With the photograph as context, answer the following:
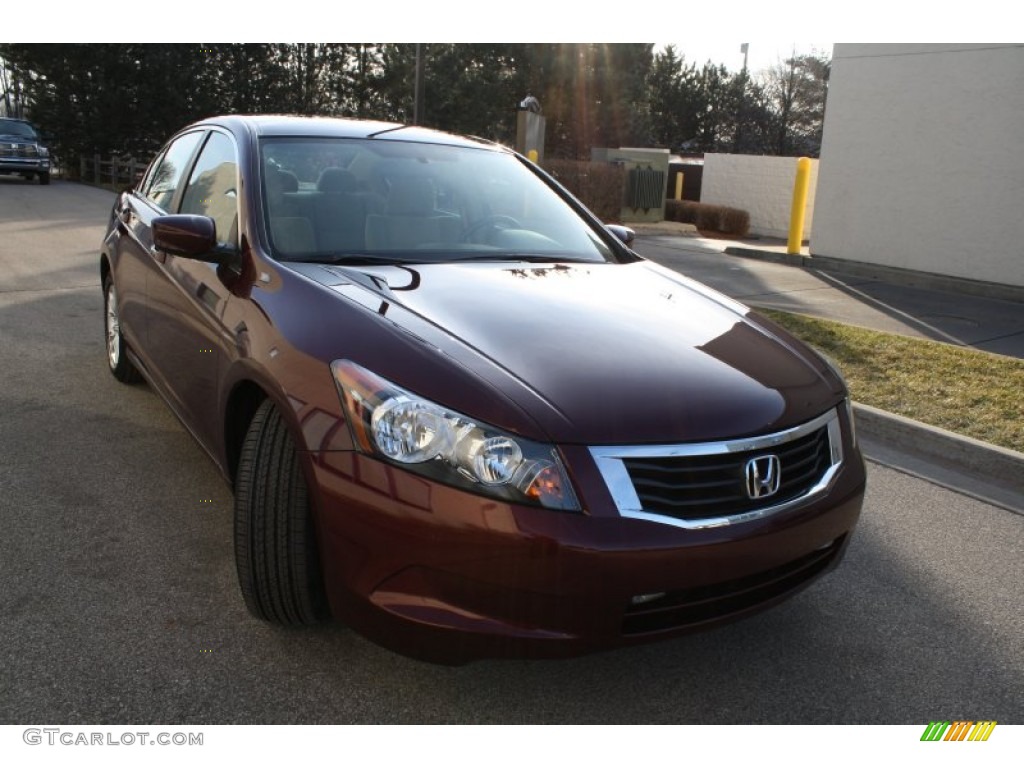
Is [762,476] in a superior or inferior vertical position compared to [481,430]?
inferior

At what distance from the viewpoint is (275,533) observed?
2.58 m

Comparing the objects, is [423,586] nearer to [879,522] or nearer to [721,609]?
[721,609]

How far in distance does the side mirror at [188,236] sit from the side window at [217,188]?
158mm

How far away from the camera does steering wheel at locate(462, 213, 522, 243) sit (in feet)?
12.0

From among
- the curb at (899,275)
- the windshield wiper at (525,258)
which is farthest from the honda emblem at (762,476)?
the curb at (899,275)

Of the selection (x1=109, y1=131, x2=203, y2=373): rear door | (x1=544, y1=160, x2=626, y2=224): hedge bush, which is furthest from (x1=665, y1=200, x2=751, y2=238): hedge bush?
(x1=109, y1=131, x2=203, y2=373): rear door

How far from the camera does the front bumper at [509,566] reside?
2.16 metres

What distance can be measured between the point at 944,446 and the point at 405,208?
3171 mm

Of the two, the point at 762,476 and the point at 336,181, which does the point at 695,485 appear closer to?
the point at 762,476

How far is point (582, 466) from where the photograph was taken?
7.24 feet

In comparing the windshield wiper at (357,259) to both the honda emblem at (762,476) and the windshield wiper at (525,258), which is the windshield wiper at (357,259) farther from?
the honda emblem at (762,476)

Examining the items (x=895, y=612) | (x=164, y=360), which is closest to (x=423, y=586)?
(x=895, y=612)

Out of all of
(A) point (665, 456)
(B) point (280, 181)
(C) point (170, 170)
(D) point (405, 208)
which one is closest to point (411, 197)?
(D) point (405, 208)
